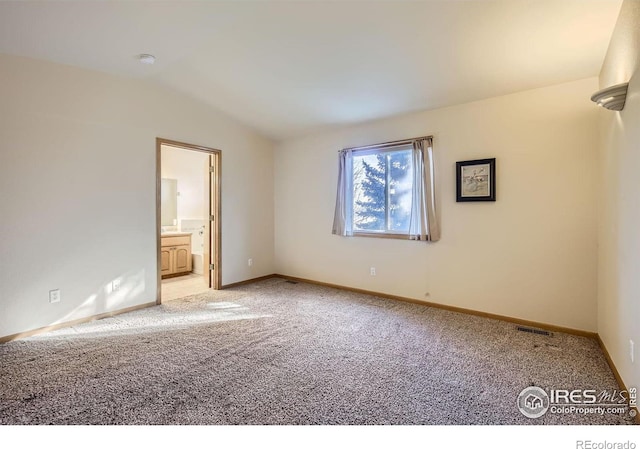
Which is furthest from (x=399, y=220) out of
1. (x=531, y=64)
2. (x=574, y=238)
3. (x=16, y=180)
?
(x=16, y=180)

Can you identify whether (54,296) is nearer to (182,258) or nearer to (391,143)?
(182,258)


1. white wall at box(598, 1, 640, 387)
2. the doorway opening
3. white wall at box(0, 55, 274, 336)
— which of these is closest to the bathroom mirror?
the doorway opening

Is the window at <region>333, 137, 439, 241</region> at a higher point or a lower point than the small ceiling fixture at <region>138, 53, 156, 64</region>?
lower

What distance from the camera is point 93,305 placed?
3514 millimetres

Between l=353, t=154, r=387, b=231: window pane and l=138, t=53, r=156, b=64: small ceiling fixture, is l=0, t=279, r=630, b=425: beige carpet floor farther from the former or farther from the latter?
l=138, t=53, r=156, b=64: small ceiling fixture

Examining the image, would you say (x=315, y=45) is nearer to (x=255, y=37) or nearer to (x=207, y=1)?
(x=255, y=37)

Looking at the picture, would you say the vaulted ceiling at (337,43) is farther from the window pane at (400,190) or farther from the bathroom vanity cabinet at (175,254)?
the bathroom vanity cabinet at (175,254)

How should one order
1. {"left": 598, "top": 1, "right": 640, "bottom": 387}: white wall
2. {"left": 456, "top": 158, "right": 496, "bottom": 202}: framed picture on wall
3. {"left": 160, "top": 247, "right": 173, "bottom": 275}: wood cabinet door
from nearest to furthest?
{"left": 598, "top": 1, "right": 640, "bottom": 387}: white wall, {"left": 456, "top": 158, "right": 496, "bottom": 202}: framed picture on wall, {"left": 160, "top": 247, "right": 173, "bottom": 275}: wood cabinet door

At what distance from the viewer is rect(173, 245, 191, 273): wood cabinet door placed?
5.85 meters

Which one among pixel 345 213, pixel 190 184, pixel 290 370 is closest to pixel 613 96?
pixel 290 370

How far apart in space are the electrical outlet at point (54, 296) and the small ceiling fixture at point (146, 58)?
8.39 feet

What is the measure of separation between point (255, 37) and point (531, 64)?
8.39ft

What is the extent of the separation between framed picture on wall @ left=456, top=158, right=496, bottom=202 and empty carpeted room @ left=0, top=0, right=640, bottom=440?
3 cm

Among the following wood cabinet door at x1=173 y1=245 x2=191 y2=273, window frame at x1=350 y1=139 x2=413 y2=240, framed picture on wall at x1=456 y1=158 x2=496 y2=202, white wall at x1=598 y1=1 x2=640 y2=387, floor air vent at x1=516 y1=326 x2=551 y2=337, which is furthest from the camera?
wood cabinet door at x1=173 y1=245 x2=191 y2=273
